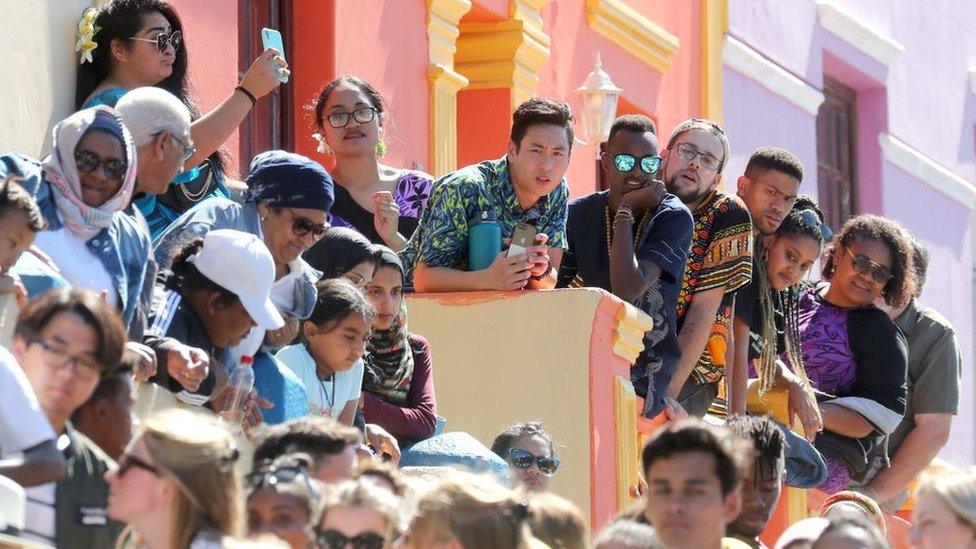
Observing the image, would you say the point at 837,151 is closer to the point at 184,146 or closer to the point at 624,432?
the point at 624,432

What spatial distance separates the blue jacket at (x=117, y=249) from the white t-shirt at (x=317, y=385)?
98 cm

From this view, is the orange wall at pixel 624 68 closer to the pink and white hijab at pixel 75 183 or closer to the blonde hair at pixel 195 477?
the pink and white hijab at pixel 75 183

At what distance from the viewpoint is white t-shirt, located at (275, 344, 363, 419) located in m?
8.41

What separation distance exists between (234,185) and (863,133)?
11.3 meters

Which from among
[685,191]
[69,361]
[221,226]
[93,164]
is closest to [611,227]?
[685,191]

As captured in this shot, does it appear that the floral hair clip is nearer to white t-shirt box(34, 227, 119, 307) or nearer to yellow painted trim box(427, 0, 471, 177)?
white t-shirt box(34, 227, 119, 307)

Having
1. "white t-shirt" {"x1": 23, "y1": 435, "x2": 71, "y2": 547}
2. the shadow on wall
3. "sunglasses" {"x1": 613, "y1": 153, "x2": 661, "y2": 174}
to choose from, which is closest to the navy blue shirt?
"sunglasses" {"x1": 613, "y1": 153, "x2": 661, "y2": 174}

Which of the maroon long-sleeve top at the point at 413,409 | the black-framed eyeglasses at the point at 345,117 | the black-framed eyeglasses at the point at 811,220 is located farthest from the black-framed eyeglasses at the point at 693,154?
the maroon long-sleeve top at the point at 413,409

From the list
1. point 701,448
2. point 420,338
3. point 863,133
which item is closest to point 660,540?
point 701,448

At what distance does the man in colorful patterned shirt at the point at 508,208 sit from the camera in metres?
9.99

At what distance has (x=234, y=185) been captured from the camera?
9.54 meters

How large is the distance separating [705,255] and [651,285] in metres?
0.36

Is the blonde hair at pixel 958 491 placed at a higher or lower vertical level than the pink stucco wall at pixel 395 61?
lower

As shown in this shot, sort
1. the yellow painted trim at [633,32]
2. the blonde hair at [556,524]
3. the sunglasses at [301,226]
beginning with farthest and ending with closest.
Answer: the yellow painted trim at [633,32] < the sunglasses at [301,226] < the blonde hair at [556,524]
